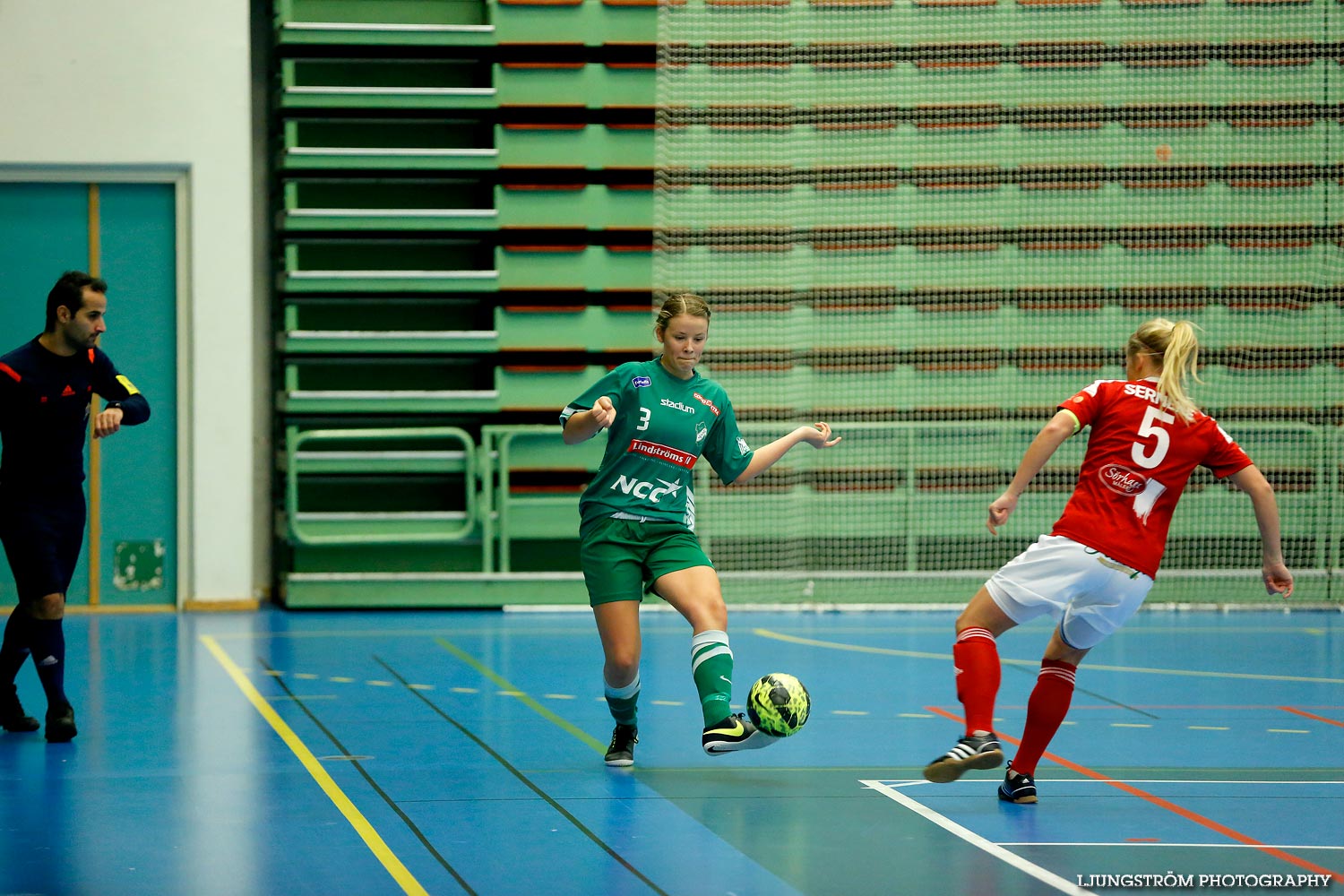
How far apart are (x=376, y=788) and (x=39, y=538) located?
2.17m

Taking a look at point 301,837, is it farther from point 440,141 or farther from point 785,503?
point 440,141

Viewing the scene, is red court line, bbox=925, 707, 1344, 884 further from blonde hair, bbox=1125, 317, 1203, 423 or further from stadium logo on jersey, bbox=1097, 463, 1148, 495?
blonde hair, bbox=1125, 317, 1203, 423

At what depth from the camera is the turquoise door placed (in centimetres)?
1238

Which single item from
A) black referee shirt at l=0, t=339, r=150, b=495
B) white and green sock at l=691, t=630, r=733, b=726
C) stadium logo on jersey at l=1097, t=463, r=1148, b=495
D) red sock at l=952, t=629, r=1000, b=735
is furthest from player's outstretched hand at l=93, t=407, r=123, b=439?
stadium logo on jersey at l=1097, t=463, r=1148, b=495

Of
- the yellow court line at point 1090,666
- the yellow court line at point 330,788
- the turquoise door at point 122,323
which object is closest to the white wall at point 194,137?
the turquoise door at point 122,323

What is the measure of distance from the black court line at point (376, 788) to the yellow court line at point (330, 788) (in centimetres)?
12

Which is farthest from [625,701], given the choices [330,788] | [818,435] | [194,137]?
[194,137]

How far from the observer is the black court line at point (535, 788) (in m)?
4.52

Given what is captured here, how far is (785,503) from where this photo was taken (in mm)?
13227

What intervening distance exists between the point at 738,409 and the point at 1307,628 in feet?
16.2

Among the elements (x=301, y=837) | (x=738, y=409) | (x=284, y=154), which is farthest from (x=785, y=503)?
(x=301, y=837)

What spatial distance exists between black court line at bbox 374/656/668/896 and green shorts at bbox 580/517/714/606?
781 millimetres

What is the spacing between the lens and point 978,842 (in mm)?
4895

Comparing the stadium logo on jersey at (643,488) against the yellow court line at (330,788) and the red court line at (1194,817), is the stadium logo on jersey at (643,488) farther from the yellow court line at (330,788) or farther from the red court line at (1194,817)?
the red court line at (1194,817)
